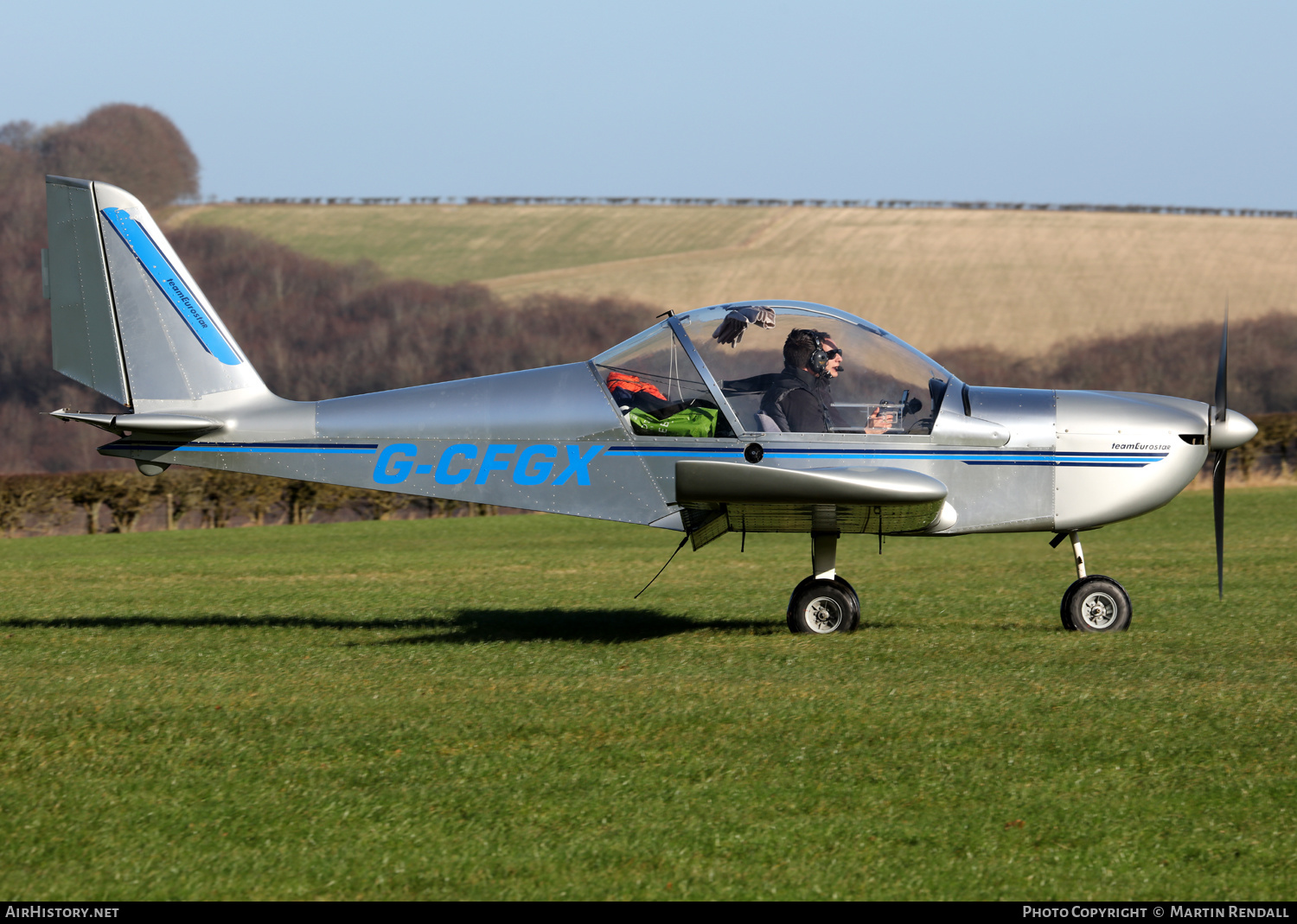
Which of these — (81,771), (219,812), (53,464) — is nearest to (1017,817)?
(219,812)

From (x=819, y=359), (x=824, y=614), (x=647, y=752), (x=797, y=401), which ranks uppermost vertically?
(x=819, y=359)

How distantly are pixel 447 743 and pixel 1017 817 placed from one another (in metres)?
2.62

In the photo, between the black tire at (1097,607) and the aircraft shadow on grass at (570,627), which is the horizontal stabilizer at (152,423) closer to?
the aircraft shadow on grass at (570,627)

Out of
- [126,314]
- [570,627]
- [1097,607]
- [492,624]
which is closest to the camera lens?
[1097,607]

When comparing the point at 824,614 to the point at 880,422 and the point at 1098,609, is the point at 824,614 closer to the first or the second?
the point at 880,422

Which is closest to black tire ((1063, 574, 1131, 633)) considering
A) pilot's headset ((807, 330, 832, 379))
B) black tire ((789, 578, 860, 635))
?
black tire ((789, 578, 860, 635))

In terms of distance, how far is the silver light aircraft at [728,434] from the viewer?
28.8 feet

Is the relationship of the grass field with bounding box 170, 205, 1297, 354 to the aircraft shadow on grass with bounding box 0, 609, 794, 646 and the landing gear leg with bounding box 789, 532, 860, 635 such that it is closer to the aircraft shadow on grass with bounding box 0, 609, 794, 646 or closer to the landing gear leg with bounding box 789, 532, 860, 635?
the aircraft shadow on grass with bounding box 0, 609, 794, 646

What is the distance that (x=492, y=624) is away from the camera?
10.4 m

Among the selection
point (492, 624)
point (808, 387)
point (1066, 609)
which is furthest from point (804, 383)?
point (492, 624)

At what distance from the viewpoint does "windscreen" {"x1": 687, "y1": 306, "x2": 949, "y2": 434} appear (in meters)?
8.80

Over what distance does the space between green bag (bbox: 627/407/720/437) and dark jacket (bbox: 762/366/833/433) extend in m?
0.39

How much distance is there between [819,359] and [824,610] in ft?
6.03

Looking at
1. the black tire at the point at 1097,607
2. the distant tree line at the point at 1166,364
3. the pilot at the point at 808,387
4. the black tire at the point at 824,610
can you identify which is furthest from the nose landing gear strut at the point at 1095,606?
the distant tree line at the point at 1166,364
